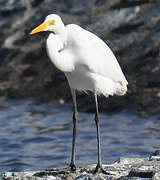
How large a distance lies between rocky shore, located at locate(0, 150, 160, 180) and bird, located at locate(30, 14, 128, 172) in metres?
0.19

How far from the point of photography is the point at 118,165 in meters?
7.86

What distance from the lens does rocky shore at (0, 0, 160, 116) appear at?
44.1ft

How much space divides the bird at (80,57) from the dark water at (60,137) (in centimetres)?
299

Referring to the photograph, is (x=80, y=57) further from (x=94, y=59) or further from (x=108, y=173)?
(x=108, y=173)

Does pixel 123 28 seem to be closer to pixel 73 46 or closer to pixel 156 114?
pixel 156 114

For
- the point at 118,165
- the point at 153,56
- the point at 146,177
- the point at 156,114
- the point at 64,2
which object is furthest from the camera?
the point at 64,2

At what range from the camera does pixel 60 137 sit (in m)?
12.3

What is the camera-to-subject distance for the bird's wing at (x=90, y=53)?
24.2ft

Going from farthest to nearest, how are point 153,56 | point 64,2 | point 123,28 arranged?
point 64,2
point 123,28
point 153,56

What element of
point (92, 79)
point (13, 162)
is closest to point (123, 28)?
point (13, 162)

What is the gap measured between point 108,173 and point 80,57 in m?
1.42

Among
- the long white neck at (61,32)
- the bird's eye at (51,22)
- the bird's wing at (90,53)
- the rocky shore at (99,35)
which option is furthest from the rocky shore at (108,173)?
the rocky shore at (99,35)

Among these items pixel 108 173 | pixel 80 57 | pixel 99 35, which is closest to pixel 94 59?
pixel 80 57

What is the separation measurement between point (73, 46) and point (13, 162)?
4.13 meters
